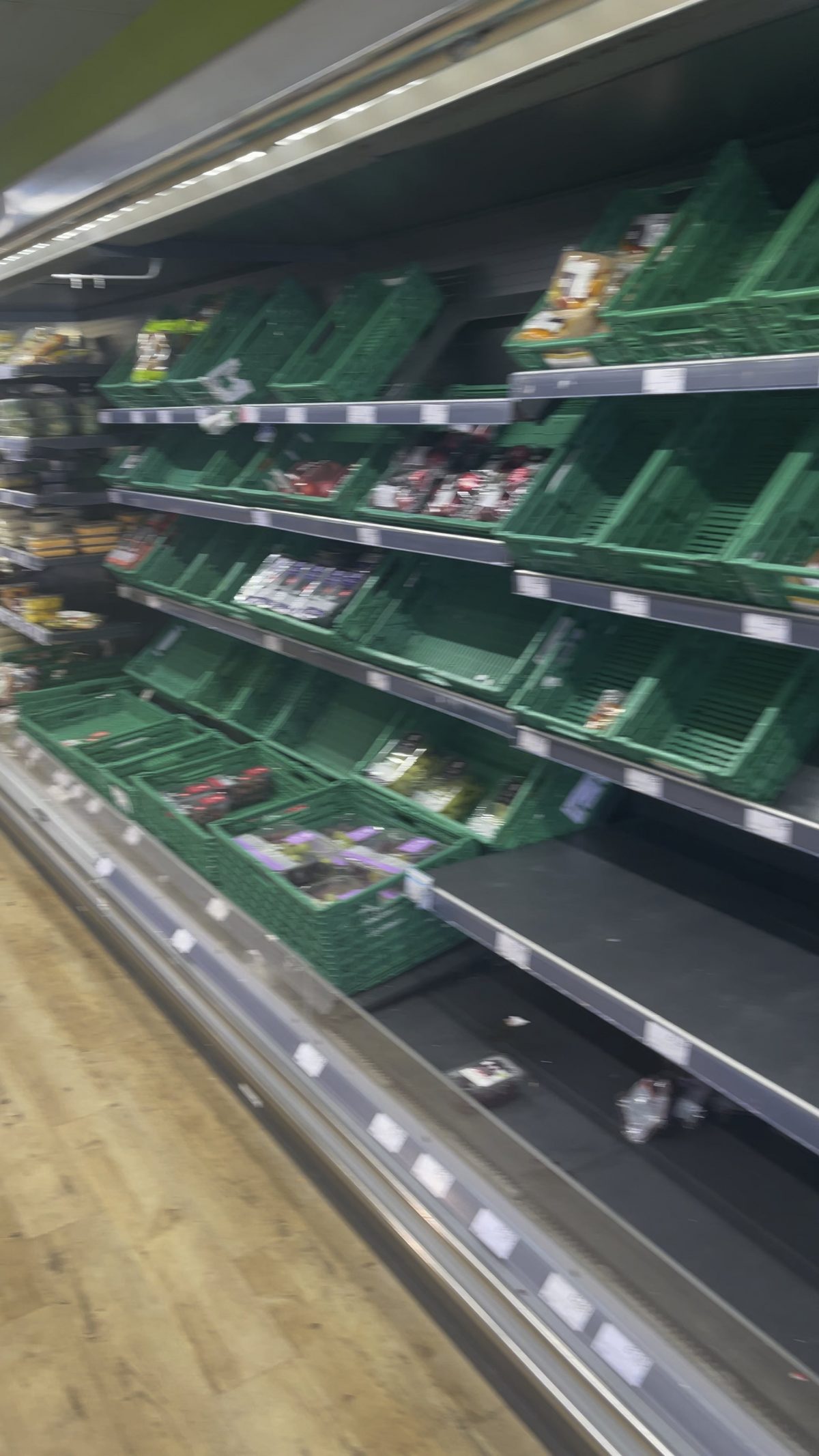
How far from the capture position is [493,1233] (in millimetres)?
1860

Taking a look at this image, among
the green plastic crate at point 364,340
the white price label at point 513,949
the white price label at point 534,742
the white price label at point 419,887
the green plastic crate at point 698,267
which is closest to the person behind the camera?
the green plastic crate at point 698,267

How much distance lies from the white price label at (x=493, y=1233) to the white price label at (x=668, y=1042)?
1.37ft

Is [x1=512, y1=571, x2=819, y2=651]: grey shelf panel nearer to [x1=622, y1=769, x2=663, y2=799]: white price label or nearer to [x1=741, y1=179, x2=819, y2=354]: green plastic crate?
[x1=622, y1=769, x2=663, y2=799]: white price label

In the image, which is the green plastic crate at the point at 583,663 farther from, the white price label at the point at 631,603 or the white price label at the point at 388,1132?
the white price label at the point at 388,1132

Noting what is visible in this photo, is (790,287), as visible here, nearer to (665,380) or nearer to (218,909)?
(665,380)

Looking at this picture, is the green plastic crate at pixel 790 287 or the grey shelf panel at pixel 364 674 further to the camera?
the grey shelf panel at pixel 364 674

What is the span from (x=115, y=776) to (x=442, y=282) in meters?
1.91

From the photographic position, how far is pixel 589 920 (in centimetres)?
218

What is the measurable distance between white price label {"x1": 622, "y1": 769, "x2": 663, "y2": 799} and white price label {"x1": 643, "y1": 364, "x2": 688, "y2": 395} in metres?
0.68

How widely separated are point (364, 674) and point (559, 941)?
1083 mm

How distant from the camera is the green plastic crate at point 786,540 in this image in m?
1.63

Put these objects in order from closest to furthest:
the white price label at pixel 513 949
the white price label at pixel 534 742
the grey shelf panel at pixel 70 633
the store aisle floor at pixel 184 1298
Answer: the store aisle floor at pixel 184 1298, the white price label at pixel 513 949, the white price label at pixel 534 742, the grey shelf panel at pixel 70 633

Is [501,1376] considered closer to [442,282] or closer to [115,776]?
[115,776]

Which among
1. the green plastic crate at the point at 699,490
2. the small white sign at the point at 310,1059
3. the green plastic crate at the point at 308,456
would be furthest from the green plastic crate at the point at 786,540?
the green plastic crate at the point at 308,456
